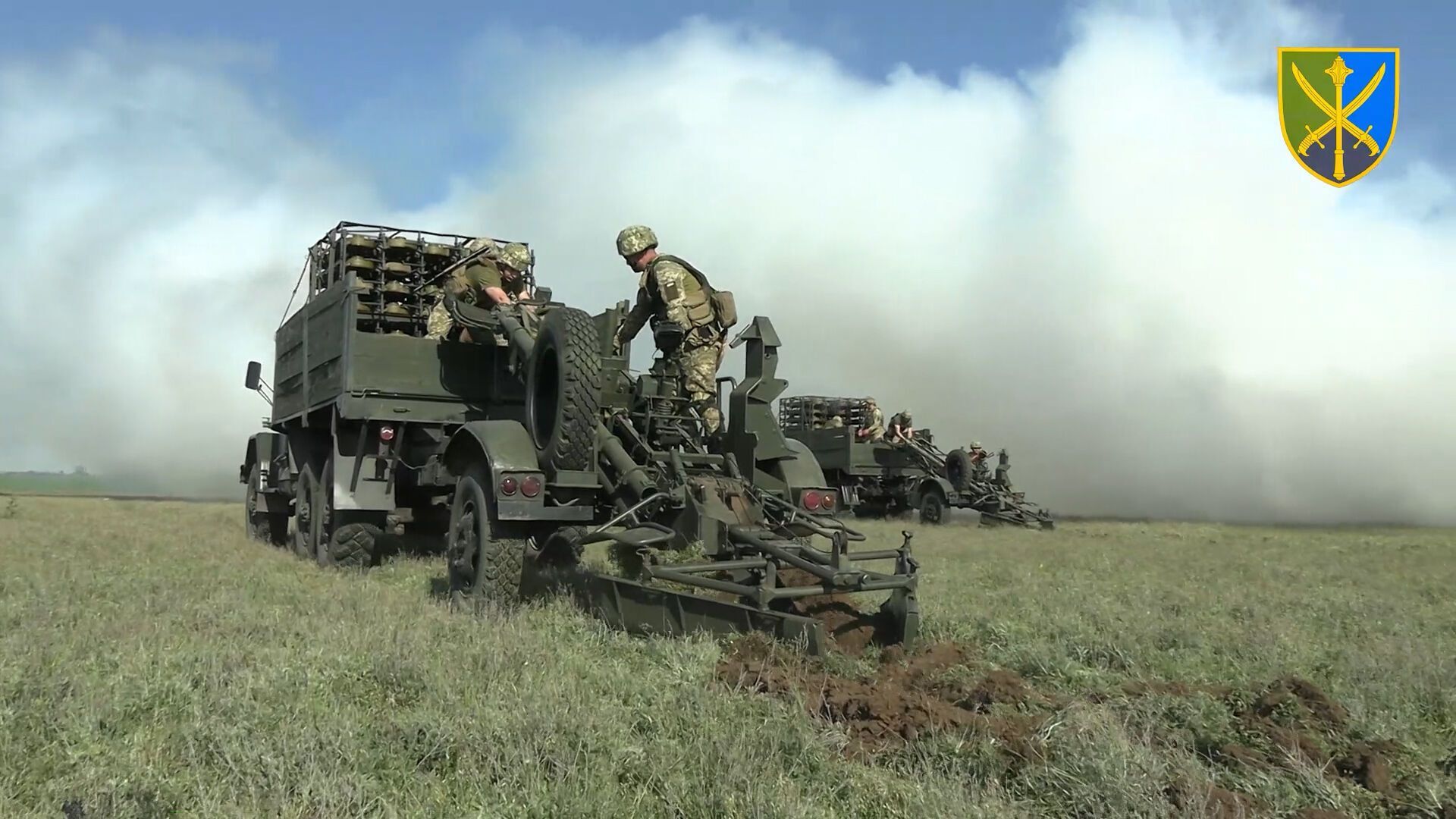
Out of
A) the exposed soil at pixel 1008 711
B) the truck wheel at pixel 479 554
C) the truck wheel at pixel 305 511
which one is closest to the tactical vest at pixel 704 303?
the truck wheel at pixel 479 554

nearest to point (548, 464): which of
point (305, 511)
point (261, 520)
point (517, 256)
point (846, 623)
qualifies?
point (846, 623)

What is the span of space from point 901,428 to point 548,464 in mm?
19645

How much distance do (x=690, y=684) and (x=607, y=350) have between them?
3.90 m

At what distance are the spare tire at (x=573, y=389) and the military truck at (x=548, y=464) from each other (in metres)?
0.01

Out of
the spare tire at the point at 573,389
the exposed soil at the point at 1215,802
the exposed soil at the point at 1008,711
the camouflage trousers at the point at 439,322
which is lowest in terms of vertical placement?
the exposed soil at the point at 1215,802

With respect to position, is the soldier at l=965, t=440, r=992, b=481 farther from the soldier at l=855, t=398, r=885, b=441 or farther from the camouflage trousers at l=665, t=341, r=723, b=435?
the camouflage trousers at l=665, t=341, r=723, b=435

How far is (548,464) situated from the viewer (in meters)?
7.15

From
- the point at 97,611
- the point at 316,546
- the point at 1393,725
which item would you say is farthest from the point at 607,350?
the point at 1393,725

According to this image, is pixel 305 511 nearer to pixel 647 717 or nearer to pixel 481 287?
pixel 481 287

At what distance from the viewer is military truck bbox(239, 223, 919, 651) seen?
19.6 ft

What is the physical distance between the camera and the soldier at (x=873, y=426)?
1025 inches

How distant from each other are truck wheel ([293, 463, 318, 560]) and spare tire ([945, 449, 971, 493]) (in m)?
16.3

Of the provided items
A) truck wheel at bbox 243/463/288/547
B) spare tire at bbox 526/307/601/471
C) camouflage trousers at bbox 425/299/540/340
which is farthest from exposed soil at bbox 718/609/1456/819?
truck wheel at bbox 243/463/288/547

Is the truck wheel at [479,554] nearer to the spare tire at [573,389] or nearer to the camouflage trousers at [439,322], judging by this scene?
the spare tire at [573,389]
